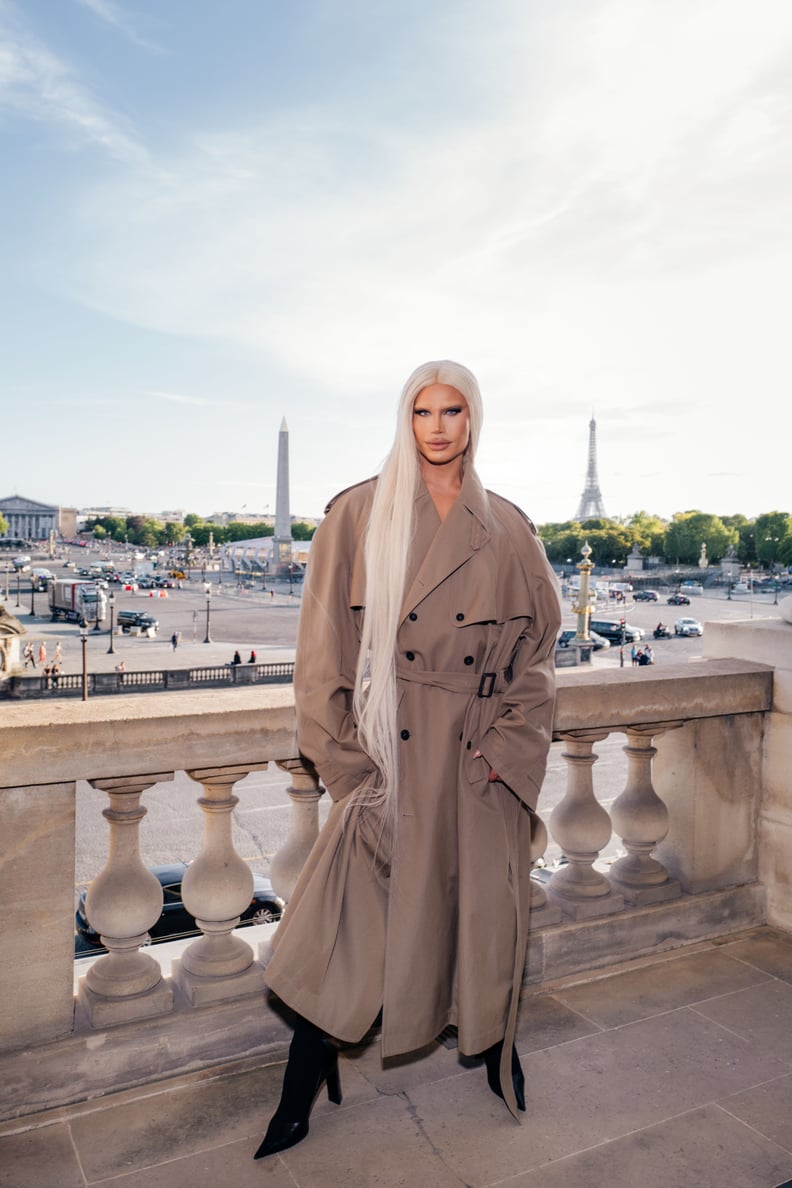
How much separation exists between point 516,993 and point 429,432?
5.19 ft

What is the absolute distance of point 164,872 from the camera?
31.0 feet

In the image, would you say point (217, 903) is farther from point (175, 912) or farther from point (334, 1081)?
point (175, 912)

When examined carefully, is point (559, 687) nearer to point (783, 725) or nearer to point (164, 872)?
point (783, 725)

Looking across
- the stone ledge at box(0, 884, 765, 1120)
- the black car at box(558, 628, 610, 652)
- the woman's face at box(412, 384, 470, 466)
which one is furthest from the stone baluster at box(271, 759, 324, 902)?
the black car at box(558, 628, 610, 652)

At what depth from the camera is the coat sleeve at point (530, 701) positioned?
8.06ft

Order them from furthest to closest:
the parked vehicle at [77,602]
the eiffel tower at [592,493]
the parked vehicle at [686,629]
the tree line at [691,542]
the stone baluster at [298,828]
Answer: the eiffel tower at [592,493] < the tree line at [691,542] < the parked vehicle at [77,602] < the parked vehicle at [686,629] < the stone baluster at [298,828]

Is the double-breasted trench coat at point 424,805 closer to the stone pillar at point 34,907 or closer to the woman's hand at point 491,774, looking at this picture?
the woman's hand at point 491,774

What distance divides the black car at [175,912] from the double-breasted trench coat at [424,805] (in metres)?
5.24

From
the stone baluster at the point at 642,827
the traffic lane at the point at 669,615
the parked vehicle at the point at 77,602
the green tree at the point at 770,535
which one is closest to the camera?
the stone baluster at the point at 642,827

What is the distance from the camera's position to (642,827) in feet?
12.7

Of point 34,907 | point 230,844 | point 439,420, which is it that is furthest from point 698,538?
Answer: point 34,907

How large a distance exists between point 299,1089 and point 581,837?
1.55m

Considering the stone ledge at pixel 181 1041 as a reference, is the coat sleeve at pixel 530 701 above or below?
above

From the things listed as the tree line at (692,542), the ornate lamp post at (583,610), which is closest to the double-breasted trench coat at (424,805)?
the ornate lamp post at (583,610)
